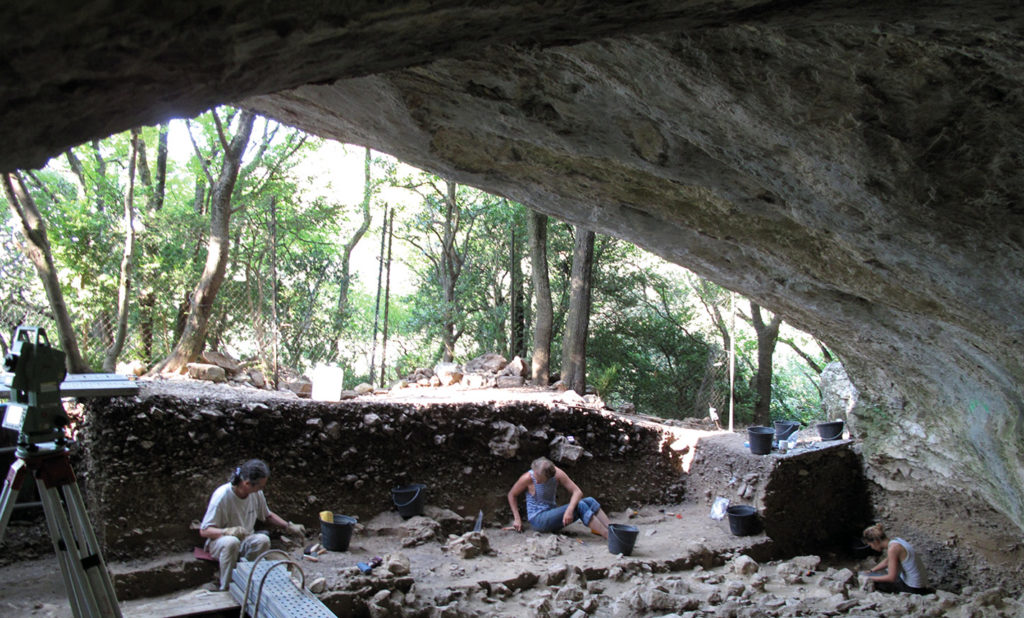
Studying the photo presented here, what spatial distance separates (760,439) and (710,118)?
5645 mm

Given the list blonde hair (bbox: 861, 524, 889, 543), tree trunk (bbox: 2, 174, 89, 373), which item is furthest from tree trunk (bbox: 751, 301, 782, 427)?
tree trunk (bbox: 2, 174, 89, 373)

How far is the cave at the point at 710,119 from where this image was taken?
0.98 metres

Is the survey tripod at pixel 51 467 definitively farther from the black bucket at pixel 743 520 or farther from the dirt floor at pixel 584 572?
the black bucket at pixel 743 520

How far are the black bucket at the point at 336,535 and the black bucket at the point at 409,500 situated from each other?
85 centimetres

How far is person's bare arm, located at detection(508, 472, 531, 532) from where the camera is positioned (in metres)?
6.64

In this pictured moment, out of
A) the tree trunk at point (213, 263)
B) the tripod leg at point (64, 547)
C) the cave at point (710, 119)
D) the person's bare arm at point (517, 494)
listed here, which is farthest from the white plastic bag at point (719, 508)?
the tripod leg at point (64, 547)

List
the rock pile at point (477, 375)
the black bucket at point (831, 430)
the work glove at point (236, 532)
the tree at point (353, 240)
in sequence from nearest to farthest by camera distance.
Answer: the work glove at point (236, 532) → the black bucket at point (831, 430) → the rock pile at point (477, 375) → the tree at point (353, 240)

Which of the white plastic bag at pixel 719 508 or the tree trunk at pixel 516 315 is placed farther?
the tree trunk at pixel 516 315

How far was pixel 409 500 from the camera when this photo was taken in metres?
6.34

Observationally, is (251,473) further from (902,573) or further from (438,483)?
(902,573)

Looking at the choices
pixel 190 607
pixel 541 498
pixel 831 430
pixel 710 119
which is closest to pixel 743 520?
pixel 831 430

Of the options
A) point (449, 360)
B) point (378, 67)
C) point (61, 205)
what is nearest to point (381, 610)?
point (378, 67)

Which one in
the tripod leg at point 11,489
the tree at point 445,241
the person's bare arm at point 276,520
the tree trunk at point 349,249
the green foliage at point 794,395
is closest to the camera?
the tripod leg at point 11,489

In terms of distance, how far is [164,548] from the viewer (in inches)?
203
